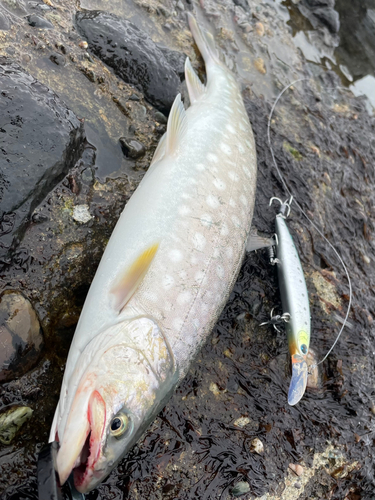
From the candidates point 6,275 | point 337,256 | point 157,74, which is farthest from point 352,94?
point 6,275

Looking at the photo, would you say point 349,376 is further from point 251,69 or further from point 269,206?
point 251,69

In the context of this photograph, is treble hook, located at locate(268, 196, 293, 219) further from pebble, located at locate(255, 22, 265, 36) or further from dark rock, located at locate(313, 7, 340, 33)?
dark rock, located at locate(313, 7, 340, 33)

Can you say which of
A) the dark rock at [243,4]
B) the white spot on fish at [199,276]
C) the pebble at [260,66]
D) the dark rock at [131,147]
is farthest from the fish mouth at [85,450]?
the dark rock at [243,4]

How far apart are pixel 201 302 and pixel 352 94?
623cm

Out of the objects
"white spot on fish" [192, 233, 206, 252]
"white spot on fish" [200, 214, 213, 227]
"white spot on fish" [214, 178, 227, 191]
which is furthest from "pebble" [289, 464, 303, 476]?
"white spot on fish" [214, 178, 227, 191]

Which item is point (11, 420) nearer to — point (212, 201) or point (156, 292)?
point (156, 292)

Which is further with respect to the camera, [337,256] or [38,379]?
[337,256]

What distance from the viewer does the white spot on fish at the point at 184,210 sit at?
297 centimetres

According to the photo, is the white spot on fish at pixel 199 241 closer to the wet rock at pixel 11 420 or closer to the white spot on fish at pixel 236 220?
the white spot on fish at pixel 236 220

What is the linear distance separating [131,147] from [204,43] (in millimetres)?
2503

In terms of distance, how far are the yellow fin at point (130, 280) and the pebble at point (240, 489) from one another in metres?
1.76

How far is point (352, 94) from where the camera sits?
23.0ft

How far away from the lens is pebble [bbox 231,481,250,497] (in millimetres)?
2900

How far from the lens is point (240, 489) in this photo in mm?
2920
